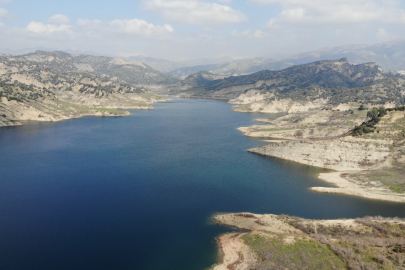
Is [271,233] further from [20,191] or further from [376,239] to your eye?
[20,191]

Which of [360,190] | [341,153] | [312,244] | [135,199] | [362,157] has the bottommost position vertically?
[135,199]

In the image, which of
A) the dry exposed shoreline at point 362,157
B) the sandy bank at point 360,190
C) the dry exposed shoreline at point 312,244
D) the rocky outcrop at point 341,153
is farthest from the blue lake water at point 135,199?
the rocky outcrop at point 341,153

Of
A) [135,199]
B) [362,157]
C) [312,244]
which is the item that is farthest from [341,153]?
[135,199]

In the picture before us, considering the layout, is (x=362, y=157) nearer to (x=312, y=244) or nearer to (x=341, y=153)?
(x=341, y=153)

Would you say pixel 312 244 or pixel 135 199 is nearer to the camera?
pixel 312 244

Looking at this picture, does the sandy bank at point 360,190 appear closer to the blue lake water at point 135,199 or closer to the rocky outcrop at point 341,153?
the blue lake water at point 135,199

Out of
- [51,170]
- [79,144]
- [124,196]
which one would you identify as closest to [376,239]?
[124,196]

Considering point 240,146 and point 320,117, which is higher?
point 320,117

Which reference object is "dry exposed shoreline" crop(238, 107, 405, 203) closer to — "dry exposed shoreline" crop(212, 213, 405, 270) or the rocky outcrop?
the rocky outcrop

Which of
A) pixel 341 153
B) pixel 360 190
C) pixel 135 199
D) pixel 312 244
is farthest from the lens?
pixel 341 153

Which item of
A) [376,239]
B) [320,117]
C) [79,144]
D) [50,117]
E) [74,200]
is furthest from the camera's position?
[50,117]
